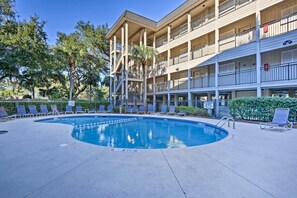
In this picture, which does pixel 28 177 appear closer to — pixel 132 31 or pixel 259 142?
pixel 259 142

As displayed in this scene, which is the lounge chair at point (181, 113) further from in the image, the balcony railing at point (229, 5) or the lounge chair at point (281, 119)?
the balcony railing at point (229, 5)

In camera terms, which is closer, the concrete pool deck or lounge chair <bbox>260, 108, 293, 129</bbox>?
the concrete pool deck

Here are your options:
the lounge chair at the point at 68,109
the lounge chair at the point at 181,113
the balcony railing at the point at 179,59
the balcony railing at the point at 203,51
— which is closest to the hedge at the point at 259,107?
the lounge chair at the point at 181,113

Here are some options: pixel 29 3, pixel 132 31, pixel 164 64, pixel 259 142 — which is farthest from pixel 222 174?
pixel 29 3

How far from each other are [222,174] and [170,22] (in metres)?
18.3

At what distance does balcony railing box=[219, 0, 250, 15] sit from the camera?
13406mm

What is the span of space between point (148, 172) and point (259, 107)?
981 cm

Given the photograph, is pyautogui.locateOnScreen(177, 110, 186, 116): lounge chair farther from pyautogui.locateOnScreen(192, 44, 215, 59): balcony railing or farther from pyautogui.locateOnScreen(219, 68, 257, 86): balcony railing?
pyautogui.locateOnScreen(192, 44, 215, 59): balcony railing

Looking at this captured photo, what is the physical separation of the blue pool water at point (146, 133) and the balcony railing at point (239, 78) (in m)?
5.06

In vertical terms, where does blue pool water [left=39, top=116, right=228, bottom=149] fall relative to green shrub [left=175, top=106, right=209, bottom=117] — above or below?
below

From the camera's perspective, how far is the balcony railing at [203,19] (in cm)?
1561

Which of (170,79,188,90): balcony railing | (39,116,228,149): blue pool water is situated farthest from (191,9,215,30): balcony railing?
(39,116,228,149): blue pool water

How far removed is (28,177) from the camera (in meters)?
2.87

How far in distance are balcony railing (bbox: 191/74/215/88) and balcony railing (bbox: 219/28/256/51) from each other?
9.35ft
